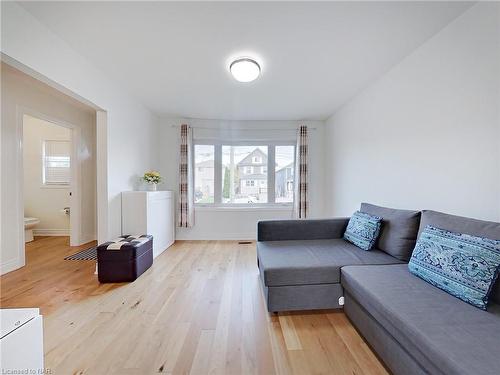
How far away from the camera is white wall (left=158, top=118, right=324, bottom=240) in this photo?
420 cm

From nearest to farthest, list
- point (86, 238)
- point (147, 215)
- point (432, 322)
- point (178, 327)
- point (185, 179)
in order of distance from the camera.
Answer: point (432, 322), point (178, 327), point (147, 215), point (86, 238), point (185, 179)

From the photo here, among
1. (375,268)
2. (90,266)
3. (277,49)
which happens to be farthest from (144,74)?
(375,268)

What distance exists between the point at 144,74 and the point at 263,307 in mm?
2844

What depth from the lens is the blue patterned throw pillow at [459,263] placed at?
3.76 ft

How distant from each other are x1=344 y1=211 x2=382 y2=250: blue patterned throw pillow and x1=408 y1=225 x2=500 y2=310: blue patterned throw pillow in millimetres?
535

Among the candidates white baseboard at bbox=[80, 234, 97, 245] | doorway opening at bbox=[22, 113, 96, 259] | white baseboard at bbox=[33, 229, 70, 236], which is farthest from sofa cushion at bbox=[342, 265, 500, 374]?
white baseboard at bbox=[33, 229, 70, 236]

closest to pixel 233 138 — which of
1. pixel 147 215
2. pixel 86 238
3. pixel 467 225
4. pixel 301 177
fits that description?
pixel 301 177

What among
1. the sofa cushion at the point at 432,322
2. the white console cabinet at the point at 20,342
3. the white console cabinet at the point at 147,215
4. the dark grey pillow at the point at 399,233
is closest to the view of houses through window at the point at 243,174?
the white console cabinet at the point at 147,215

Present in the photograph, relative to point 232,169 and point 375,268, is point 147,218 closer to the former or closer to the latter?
point 232,169

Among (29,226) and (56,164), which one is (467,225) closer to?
(29,226)

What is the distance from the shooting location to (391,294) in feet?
4.27

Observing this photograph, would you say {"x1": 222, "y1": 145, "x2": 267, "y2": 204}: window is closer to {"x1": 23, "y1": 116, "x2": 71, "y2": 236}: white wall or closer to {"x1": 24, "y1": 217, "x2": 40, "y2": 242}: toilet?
{"x1": 23, "y1": 116, "x2": 71, "y2": 236}: white wall

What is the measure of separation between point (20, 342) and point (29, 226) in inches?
160

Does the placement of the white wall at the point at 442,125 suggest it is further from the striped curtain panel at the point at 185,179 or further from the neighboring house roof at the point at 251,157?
the striped curtain panel at the point at 185,179
